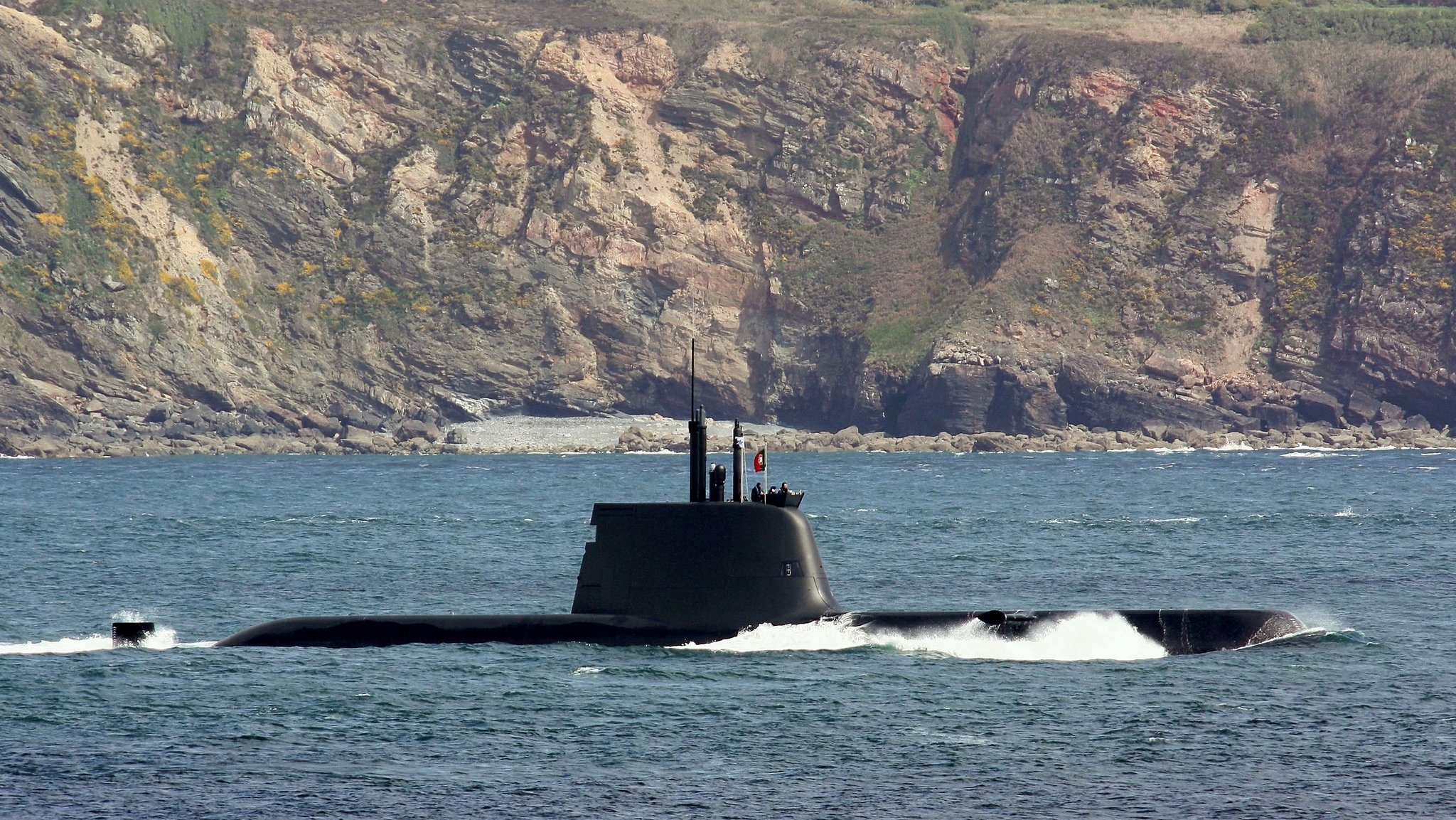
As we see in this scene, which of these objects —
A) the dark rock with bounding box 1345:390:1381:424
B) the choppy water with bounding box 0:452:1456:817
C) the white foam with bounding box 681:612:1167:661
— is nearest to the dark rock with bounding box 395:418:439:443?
the dark rock with bounding box 1345:390:1381:424

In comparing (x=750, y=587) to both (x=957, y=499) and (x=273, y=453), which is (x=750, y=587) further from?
(x=273, y=453)

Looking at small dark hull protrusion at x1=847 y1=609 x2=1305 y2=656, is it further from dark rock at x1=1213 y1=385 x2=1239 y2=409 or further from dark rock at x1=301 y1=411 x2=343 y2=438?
dark rock at x1=301 y1=411 x2=343 y2=438

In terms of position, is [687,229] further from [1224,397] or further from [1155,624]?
[1155,624]

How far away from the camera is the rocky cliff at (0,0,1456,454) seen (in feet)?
412

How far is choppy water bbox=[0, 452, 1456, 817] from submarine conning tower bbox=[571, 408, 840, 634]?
0.63m

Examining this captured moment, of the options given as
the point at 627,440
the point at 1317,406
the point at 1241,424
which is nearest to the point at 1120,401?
the point at 1241,424

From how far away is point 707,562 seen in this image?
24.4m

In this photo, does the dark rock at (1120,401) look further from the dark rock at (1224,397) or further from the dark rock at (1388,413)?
the dark rock at (1388,413)

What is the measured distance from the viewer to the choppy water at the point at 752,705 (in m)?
18.9

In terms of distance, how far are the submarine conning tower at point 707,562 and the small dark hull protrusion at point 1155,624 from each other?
2168 mm

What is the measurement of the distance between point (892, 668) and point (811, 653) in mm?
1182

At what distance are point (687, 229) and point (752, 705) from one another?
4410 inches

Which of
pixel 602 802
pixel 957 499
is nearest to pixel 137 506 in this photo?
pixel 957 499

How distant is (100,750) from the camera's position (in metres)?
21.4
